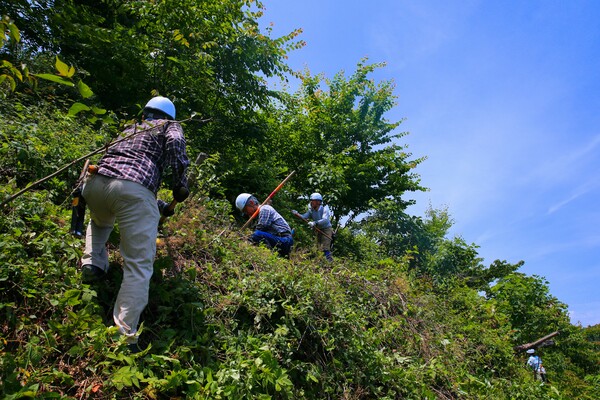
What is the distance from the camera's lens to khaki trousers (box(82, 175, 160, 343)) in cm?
266

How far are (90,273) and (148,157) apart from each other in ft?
3.60

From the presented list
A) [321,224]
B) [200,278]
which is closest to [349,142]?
[321,224]

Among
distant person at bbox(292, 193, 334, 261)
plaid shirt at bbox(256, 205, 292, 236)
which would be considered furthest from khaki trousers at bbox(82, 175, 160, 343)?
distant person at bbox(292, 193, 334, 261)

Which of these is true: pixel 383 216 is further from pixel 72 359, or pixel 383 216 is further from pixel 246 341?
A: pixel 72 359

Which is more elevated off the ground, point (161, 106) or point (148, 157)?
point (161, 106)

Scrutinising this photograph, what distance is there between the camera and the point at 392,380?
4.06m

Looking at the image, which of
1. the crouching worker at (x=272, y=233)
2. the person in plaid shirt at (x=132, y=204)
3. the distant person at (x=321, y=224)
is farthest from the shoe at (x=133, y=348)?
the distant person at (x=321, y=224)

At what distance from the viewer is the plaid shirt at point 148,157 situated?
9.29 ft

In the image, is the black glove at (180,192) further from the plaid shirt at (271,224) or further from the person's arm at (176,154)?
the plaid shirt at (271,224)

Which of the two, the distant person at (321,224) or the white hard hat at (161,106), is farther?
the distant person at (321,224)

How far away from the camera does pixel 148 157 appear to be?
2996mm

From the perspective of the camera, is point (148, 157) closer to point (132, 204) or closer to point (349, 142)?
point (132, 204)

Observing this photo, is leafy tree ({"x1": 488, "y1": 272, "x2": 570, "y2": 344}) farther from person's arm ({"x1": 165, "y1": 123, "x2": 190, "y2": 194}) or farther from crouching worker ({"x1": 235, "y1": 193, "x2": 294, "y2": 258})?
person's arm ({"x1": 165, "y1": 123, "x2": 190, "y2": 194})

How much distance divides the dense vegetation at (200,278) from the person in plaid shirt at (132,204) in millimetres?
180
